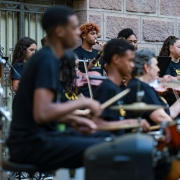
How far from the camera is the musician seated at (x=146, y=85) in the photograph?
601 centimetres

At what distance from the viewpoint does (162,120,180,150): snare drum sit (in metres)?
4.88

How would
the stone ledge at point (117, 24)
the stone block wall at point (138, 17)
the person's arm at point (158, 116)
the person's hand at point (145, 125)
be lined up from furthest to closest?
the stone ledge at point (117, 24) → the stone block wall at point (138, 17) → the person's arm at point (158, 116) → the person's hand at point (145, 125)

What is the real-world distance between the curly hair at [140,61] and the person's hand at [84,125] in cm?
140

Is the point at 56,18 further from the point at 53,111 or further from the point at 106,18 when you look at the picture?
the point at 106,18

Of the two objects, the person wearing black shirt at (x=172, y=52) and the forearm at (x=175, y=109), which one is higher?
the person wearing black shirt at (x=172, y=52)

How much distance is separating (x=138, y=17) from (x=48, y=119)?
531cm

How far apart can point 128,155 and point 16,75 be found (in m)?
3.14

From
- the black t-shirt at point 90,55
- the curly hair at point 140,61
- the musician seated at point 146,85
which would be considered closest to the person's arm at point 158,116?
the musician seated at point 146,85

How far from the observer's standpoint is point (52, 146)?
480 cm

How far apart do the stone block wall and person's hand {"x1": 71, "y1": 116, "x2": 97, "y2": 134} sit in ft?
14.1

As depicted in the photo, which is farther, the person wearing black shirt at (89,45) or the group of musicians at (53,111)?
the person wearing black shirt at (89,45)

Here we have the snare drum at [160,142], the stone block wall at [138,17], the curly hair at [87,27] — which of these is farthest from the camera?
the stone block wall at [138,17]

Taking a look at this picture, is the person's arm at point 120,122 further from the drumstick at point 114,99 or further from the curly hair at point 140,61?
the curly hair at point 140,61

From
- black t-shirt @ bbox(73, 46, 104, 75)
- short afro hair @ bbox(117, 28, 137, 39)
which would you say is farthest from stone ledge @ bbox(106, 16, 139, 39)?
black t-shirt @ bbox(73, 46, 104, 75)
